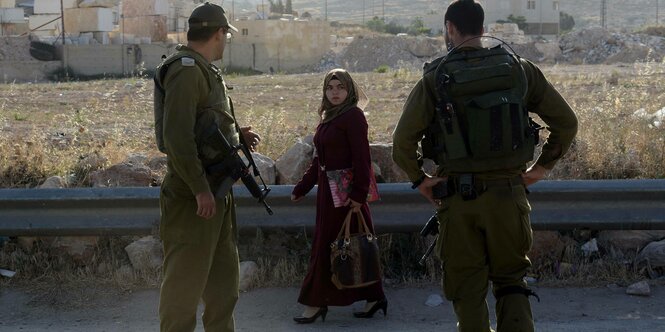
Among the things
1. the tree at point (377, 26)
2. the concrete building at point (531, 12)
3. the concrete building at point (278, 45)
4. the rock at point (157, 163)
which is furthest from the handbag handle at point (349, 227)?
the tree at point (377, 26)

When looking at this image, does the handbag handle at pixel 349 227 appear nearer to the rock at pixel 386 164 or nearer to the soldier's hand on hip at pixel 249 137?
the soldier's hand on hip at pixel 249 137

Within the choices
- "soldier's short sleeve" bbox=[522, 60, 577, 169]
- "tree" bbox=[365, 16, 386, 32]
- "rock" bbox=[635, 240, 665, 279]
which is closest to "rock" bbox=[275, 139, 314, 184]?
"rock" bbox=[635, 240, 665, 279]

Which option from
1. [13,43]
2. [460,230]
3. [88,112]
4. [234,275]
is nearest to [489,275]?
[460,230]

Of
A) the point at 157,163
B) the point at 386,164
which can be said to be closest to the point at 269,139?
the point at 157,163

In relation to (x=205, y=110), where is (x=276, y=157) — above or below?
below

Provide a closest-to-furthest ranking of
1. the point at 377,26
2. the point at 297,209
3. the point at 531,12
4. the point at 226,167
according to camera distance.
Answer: the point at 226,167
the point at 297,209
the point at 531,12
the point at 377,26

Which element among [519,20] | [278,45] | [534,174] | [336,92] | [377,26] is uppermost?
[519,20]

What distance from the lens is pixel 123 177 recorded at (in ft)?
23.7

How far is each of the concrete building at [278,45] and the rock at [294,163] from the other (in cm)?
4491

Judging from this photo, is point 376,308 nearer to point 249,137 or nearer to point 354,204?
point 354,204

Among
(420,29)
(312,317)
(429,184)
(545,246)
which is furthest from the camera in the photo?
(420,29)

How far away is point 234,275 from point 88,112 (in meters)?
9.94

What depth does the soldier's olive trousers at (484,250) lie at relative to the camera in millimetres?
4422

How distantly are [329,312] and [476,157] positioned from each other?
2.05m
